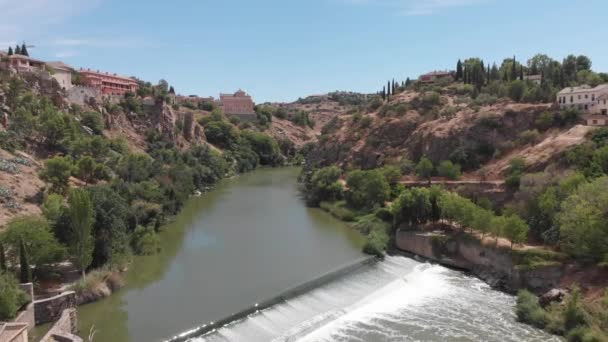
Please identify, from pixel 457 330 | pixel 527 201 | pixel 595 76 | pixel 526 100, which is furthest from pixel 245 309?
pixel 595 76

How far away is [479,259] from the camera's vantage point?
28438 millimetres

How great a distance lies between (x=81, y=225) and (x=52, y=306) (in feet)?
14.6

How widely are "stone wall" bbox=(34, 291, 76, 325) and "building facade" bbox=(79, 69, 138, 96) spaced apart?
58.9m

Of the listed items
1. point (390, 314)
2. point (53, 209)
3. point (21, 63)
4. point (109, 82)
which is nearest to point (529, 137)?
point (390, 314)

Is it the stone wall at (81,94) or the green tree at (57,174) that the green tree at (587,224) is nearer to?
the green tree at (57,174)

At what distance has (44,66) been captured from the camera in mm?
62500

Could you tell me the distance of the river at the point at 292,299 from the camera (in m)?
20.7

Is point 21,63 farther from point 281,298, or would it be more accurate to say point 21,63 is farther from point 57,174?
point 281,298

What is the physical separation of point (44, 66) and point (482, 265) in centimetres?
6003

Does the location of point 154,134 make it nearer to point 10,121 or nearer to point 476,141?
point 10,121

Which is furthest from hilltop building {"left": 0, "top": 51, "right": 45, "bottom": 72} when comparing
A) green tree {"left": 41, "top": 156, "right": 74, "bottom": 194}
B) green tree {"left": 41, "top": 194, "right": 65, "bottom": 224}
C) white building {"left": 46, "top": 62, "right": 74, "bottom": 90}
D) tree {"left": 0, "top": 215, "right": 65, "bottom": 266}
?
tree {"left": 0, "top": 215, "right": 65, "bottom": 266}

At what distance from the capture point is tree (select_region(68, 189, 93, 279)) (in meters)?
23.5

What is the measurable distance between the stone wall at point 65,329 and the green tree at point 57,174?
18.3 metres

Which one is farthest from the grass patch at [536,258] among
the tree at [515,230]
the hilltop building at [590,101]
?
the hilltop building at [590,101]
